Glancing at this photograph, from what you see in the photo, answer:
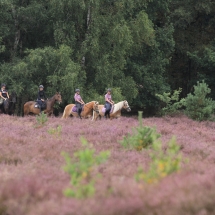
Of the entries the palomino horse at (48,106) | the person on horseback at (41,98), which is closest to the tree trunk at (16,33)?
the palomino horse at (48,106)

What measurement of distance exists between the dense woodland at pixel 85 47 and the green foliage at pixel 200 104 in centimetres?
620

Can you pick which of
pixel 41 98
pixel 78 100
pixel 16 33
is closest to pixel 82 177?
pixel 78 100

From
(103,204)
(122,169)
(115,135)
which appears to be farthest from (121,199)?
(115,135)

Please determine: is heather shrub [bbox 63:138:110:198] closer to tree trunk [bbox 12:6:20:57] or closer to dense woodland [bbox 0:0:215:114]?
dense woodland [bbox 0:0:215:114]

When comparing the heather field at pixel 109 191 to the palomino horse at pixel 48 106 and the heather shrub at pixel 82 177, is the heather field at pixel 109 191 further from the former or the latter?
the palomino horse at pixel 48 106

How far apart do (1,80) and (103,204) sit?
23.9 metres

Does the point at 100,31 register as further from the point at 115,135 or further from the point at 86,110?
the point at 115,135

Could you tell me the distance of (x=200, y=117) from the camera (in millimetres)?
23109

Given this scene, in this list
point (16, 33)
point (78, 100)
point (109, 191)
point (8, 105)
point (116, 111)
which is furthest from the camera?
point (16, 33)

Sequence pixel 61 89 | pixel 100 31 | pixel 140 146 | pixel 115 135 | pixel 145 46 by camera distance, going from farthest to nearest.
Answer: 1. pixel 145 46
2. pixel 100 31
3. pixel 61 89
4. pixel 115 135
5. pixel 140 146

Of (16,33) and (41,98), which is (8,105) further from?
(16,33)

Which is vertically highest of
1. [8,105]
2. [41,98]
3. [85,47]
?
[85,47]

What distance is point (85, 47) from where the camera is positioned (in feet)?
95.3

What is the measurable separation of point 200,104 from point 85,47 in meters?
9.45
